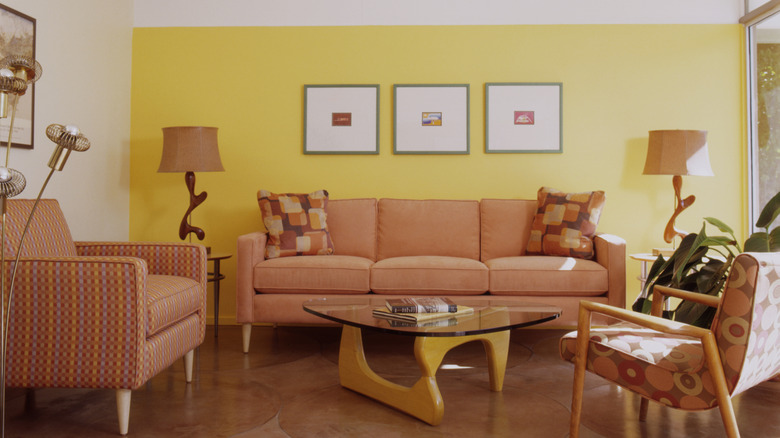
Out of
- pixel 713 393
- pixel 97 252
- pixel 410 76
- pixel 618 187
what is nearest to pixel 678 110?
pixel 618 187

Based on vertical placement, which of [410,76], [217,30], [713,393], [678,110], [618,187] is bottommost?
[713,393]

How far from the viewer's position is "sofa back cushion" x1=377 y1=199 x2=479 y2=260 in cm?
403

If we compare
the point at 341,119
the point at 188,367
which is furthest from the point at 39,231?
the point at 341,119

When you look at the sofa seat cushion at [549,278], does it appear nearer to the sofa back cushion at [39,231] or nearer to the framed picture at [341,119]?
the framed picture at [341,119]

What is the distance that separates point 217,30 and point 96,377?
9.86 ft

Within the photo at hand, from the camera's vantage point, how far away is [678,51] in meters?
4.26

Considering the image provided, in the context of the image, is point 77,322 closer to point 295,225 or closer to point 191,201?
point 295,225

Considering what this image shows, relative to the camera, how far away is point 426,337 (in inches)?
92.4

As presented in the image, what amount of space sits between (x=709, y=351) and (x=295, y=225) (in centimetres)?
265

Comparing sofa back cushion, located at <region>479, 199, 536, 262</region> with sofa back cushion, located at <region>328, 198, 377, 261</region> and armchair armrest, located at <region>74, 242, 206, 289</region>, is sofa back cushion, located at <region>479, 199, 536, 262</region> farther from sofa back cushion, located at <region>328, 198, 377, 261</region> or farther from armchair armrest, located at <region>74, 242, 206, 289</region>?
armchair armrest, located at <region>74, 242, 206, 289</region>

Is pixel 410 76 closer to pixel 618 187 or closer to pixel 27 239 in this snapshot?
pixel 618 187

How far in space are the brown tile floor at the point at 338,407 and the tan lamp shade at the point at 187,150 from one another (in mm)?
1262

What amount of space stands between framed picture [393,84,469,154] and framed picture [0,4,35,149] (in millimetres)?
2332

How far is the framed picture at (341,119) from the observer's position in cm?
437
